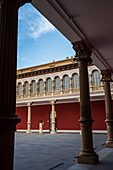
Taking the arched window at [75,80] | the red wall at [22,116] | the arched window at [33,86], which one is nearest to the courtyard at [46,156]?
the arched window at [75,80]

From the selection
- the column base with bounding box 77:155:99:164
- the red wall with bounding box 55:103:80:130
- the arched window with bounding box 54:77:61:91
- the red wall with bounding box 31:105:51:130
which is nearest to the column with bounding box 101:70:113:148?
the column base with bounding box 77:155:99:164

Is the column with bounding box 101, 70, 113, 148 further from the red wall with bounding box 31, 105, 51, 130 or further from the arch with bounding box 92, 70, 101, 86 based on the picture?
the red wall with bounding box 31, 105, 51, 130

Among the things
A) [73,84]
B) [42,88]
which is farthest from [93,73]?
[42,88]

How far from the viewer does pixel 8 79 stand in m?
2.30

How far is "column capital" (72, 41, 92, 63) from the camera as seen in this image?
18.2 feet

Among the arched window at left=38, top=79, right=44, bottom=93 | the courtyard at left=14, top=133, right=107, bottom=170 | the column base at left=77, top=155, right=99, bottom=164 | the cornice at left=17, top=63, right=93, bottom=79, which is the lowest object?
the courtyard at left=14, top=133, right=107, bottom=170

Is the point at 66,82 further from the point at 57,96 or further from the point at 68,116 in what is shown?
the point at 68,116

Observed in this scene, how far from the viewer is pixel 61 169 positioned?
4238mm

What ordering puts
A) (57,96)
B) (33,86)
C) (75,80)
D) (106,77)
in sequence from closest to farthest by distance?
(106,77) → (75,80) → (57,96) → (33,86)

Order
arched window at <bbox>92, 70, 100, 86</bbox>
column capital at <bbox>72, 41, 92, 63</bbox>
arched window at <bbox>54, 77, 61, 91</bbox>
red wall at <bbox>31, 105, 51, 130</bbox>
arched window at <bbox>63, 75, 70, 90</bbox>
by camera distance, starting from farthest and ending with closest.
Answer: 1. red wall at <bbox>31, 105, 51, 130</bbox>
2. arched window at <bbox>54, 77, 61, 91</bbox>
3. arched window at <bbox>63, 75, 70, 90</bbox>
4. arched window at <bbox>92, 70, 100, 86</bbox>
5. column capital at <bbox>72, 41, 92, 63</bbox>

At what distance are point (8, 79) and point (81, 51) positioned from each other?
374 centimetres

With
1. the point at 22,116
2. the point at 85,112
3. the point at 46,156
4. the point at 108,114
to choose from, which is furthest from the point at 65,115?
the point at 85,112

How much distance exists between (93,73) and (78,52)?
12.8 m

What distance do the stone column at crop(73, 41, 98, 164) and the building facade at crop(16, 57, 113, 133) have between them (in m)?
11.8
